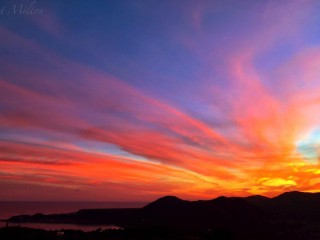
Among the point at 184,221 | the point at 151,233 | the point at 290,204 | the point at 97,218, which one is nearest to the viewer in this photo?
the point at 151,233

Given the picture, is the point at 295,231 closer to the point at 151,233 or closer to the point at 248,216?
the point at 248,216

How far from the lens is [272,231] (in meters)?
77.9

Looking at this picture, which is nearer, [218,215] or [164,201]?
[218,215]

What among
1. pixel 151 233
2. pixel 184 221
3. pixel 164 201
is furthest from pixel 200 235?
pixel 164 201

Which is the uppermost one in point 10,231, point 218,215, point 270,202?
point 270,202

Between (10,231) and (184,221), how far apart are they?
5550 centimetres

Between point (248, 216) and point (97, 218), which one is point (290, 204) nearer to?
point (248, 216)

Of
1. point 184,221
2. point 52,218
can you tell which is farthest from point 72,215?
point 184,221

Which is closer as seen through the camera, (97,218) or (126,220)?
(126,220)

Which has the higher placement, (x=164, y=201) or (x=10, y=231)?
(x=164, y=201)

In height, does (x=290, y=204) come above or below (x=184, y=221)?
above

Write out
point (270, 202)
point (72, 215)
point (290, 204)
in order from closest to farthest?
point (72, 215)
point (290, 204)
point (270, 202)

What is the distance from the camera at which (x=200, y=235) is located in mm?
49844

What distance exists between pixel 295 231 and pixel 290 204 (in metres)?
65.6
